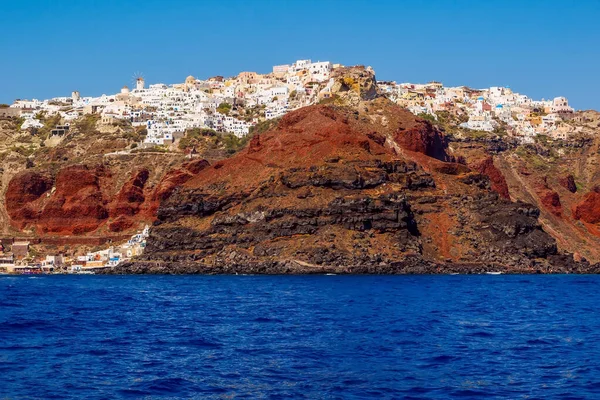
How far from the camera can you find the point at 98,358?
43.8 m

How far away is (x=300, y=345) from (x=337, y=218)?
265 ft

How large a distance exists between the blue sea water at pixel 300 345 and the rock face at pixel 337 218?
3920 centimetres

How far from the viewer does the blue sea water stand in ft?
A: 121

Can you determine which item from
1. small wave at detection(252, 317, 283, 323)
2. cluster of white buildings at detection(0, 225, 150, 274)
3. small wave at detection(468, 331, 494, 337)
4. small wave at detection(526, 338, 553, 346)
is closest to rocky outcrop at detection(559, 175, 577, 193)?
cluster of white buildings at detection(0, 225, 150, 274)

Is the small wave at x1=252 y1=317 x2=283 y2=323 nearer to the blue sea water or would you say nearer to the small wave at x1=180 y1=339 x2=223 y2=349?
the blue sea water

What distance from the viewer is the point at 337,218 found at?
424 feet

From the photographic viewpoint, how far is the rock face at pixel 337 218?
5022 inches

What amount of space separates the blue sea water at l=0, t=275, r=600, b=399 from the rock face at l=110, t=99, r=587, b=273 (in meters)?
39.2

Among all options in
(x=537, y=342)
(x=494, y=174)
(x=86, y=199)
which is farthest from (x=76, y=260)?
(x=537, y=342)

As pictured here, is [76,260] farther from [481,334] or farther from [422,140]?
[481,334]

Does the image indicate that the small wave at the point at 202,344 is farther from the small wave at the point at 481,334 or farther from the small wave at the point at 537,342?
the small wave at the point at 537,342

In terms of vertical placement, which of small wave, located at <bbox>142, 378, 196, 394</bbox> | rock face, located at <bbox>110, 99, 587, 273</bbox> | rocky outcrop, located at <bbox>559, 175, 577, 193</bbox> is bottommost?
small wave, located at <bbox>142, 378, 196, 394</bbox>

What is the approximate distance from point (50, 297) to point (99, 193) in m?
85.3

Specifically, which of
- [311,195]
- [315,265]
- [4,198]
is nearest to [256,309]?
[315,265]
